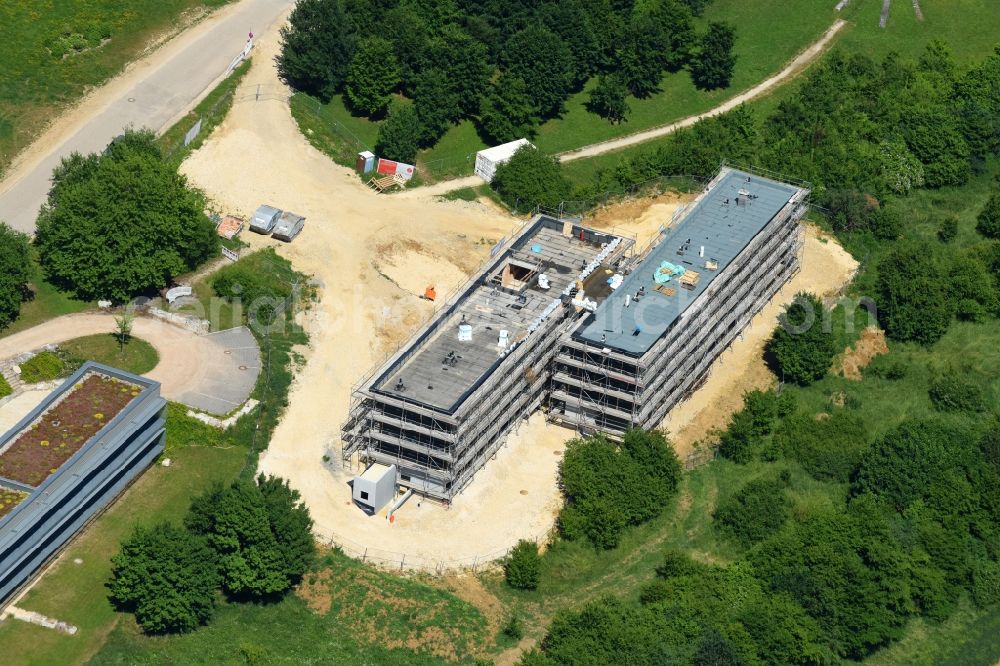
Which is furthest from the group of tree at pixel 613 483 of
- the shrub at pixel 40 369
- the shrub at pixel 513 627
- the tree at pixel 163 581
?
the shrub at pixel 40 369

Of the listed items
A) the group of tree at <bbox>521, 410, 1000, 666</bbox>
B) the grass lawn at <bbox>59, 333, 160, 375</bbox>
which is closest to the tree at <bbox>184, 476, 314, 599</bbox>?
the group of tree at <bbox>521, 410, 1000, 666</bbox>

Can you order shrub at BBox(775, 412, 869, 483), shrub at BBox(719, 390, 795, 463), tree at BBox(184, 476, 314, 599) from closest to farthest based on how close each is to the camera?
tree at BBox(184, 476, 314, 599), shrub at BBox(719, 390, 795, 463), shrub at BBox(775, 412, 869, 483)

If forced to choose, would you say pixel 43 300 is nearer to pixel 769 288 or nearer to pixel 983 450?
pixel 769 288

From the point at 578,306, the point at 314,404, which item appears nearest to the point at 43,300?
the point at 314,404

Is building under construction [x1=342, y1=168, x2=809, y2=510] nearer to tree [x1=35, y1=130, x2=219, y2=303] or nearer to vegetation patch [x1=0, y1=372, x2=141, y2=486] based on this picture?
vegetation patch [x1=0, y1=372, x2=141, y2=486]

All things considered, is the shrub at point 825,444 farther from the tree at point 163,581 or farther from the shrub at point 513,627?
the tree at point 163,581

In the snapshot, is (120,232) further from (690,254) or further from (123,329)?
(690,254)

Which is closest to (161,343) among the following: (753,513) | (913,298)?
(753,513)
